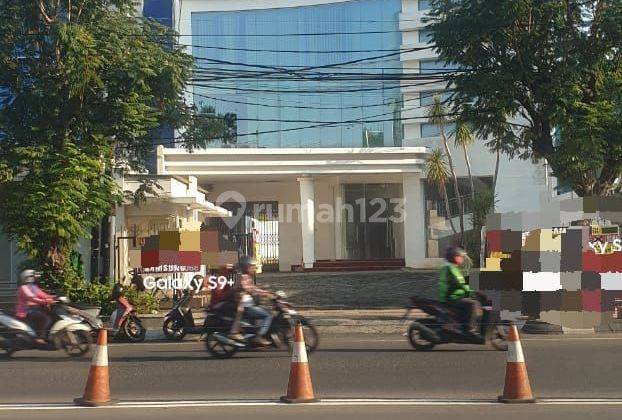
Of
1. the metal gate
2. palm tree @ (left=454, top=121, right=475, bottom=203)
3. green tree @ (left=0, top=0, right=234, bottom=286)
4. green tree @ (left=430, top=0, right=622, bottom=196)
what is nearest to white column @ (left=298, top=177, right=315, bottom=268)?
the metal gate

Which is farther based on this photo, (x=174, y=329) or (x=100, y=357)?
(x=174, y=329)

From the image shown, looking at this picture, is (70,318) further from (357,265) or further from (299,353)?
(357,265)

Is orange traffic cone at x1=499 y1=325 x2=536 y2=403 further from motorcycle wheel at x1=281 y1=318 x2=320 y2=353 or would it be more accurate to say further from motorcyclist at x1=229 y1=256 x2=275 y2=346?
motorcyclist at x1=229 y1=256 x2=275 y2=346

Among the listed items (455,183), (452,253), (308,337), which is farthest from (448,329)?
(455,183)

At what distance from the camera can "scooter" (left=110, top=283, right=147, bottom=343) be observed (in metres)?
14.4

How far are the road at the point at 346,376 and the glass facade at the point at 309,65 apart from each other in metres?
26.1

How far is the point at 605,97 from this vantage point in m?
16.9

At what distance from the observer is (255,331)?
11805 millimetres

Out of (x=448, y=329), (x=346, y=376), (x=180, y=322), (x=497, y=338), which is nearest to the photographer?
(x=346, y=376)

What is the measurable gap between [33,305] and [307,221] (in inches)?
851

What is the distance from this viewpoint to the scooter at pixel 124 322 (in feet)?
47.3

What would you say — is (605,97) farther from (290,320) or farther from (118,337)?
(118,337)

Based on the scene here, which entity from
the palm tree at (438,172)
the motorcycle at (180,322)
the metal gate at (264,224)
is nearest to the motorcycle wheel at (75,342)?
the motorcycle at (180,322)

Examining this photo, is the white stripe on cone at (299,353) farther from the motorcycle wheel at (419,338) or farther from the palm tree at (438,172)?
the palm tree at (438,172)
